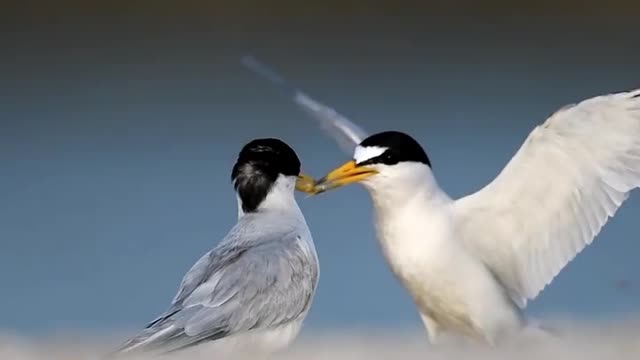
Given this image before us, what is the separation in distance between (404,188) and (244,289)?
487 millimetres

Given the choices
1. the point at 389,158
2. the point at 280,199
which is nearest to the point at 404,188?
the point at 389,158

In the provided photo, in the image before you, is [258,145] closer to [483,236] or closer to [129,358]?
[483,236]

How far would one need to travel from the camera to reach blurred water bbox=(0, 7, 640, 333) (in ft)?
21.9

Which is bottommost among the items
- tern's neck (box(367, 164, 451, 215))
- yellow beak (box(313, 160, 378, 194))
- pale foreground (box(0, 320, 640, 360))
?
pale foreground (box(0, 320, 640, 360))

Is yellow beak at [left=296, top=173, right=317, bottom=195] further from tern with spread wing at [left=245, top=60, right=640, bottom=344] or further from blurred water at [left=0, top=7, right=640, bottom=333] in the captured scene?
blurred water at [left=0, top=7, right=640, bottom=333]

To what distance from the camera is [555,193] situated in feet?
17.8

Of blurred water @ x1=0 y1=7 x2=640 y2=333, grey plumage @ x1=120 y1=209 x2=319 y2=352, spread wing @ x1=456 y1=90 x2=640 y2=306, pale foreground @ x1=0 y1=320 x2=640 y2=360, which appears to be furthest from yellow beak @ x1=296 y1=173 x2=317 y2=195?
blurred water @ x1=0 y1=7 x2=640 y2=333

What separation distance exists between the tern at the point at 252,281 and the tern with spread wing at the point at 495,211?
157 mm

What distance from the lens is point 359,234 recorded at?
23.0 feet

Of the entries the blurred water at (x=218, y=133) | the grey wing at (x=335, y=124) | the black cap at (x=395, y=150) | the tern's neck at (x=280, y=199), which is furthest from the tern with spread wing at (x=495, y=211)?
the blurred water at (x=218, y=133)

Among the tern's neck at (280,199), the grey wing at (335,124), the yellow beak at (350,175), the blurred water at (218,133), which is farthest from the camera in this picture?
the blurred water at (218,133)

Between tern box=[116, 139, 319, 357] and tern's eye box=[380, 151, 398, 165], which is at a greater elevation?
tern's eye box=[380, 151, 398, 165]

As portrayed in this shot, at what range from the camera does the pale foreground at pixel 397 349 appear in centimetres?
411

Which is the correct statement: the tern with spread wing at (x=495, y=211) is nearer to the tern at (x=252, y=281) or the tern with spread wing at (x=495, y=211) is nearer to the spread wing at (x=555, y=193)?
the spread wing at (x=555, y=193)
